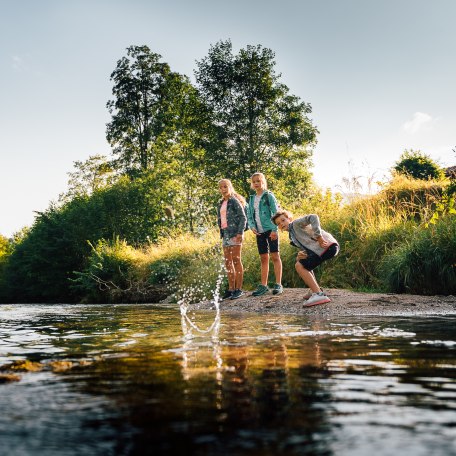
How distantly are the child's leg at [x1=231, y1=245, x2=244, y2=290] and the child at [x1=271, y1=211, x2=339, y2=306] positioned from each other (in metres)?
1.73

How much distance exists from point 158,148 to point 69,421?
34.7 meters

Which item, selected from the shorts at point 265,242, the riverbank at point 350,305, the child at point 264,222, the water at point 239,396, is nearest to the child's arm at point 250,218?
the child at point 264,222

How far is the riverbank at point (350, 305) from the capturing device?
8.62 m

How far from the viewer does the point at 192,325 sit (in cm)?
761

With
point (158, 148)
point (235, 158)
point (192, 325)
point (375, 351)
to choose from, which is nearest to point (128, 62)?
point (158, 148)

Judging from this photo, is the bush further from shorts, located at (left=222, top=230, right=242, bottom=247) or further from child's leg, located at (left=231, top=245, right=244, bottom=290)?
shorts, located at (left=222, top=230, right=242, bottom=247)

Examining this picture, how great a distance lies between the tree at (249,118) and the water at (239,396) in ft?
91.3

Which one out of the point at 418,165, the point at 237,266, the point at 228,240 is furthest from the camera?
the point at 418,165

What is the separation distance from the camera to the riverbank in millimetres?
8625

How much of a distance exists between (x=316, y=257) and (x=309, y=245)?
0.21 m

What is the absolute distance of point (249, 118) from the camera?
3375 cm

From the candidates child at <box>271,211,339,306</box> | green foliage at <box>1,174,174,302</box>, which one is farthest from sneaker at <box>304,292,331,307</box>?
green foliage at <box>1,174,174,302</box>

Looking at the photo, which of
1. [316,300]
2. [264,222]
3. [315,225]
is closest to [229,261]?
[264,222]

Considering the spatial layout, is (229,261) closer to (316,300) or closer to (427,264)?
(316,300)
